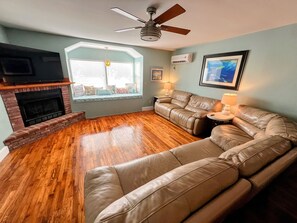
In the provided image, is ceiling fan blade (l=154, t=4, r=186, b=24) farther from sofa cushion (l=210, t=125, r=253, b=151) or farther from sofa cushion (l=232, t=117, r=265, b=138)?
sofa cushion (l=232, t=117, r=265, b=138)

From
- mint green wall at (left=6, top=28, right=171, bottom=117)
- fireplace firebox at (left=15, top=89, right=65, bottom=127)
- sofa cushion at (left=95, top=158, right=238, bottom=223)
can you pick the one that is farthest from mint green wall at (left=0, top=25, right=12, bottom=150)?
sofa cushion at (left=95, top=158, right=238, bottom=223)

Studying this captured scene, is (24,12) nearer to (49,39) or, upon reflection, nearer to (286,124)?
(49,39)

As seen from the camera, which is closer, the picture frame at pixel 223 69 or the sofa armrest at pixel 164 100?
the picture frame at pixel 223 69

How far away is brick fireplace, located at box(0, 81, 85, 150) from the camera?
244 centimetres

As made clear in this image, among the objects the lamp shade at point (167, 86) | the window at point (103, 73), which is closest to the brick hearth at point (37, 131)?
the window at point (103, 73)

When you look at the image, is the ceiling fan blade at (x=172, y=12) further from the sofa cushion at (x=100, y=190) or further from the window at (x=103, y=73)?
the window at (x=103, y=73)

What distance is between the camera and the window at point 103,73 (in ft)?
13.8

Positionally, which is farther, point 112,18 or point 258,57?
point 258,57

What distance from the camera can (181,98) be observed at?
14.0ft

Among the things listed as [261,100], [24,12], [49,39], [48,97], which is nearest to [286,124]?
[261,100]

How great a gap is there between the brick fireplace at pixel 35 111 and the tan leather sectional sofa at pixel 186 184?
95.7 inches

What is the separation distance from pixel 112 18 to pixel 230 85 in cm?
295

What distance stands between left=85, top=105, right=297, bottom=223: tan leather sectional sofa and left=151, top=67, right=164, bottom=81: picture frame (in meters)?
3.68

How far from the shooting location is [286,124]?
1.78 meters
